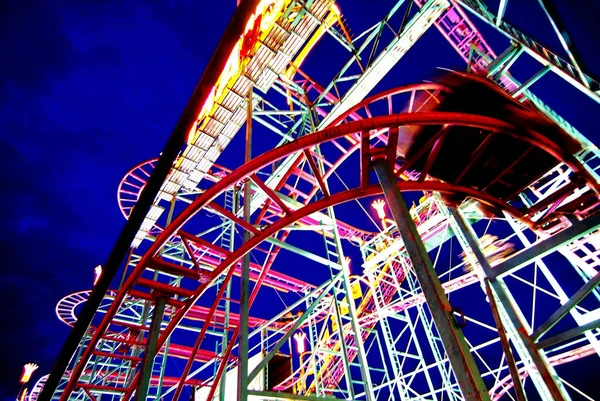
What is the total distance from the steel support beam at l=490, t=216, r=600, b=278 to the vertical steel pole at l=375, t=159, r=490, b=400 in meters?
2.82

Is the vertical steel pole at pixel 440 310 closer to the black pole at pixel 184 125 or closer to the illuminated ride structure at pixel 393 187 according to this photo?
the illuminated ride structure at pixel 393 187

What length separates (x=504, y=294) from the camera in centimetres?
579

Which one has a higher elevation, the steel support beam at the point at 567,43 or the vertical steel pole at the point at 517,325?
the steel support beam at the point at 567,43

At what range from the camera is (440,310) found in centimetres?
354

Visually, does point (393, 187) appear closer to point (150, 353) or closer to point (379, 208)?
point (150, 353)

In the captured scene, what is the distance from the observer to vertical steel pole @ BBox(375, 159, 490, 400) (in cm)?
315

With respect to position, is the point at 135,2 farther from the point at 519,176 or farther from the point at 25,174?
the point at 519,176

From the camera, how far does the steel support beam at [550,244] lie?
5.02 m

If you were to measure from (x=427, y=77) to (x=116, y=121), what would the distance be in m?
59.5

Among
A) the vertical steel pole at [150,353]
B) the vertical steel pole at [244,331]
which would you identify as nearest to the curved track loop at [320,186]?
the vertical steel pole at [150,353]

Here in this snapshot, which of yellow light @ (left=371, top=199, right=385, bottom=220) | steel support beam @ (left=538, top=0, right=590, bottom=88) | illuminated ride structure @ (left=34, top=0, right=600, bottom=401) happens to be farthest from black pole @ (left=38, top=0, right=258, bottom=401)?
yellow light @ (left=371, top=199, right=385, bottom=220)

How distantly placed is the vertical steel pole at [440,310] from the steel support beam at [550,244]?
2.82m

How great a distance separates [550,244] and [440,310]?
10.3ft

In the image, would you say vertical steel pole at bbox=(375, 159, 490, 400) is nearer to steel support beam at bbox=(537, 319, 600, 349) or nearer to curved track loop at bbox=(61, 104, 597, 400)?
curved track loop at bbox=(61, 104, 597, 400)
